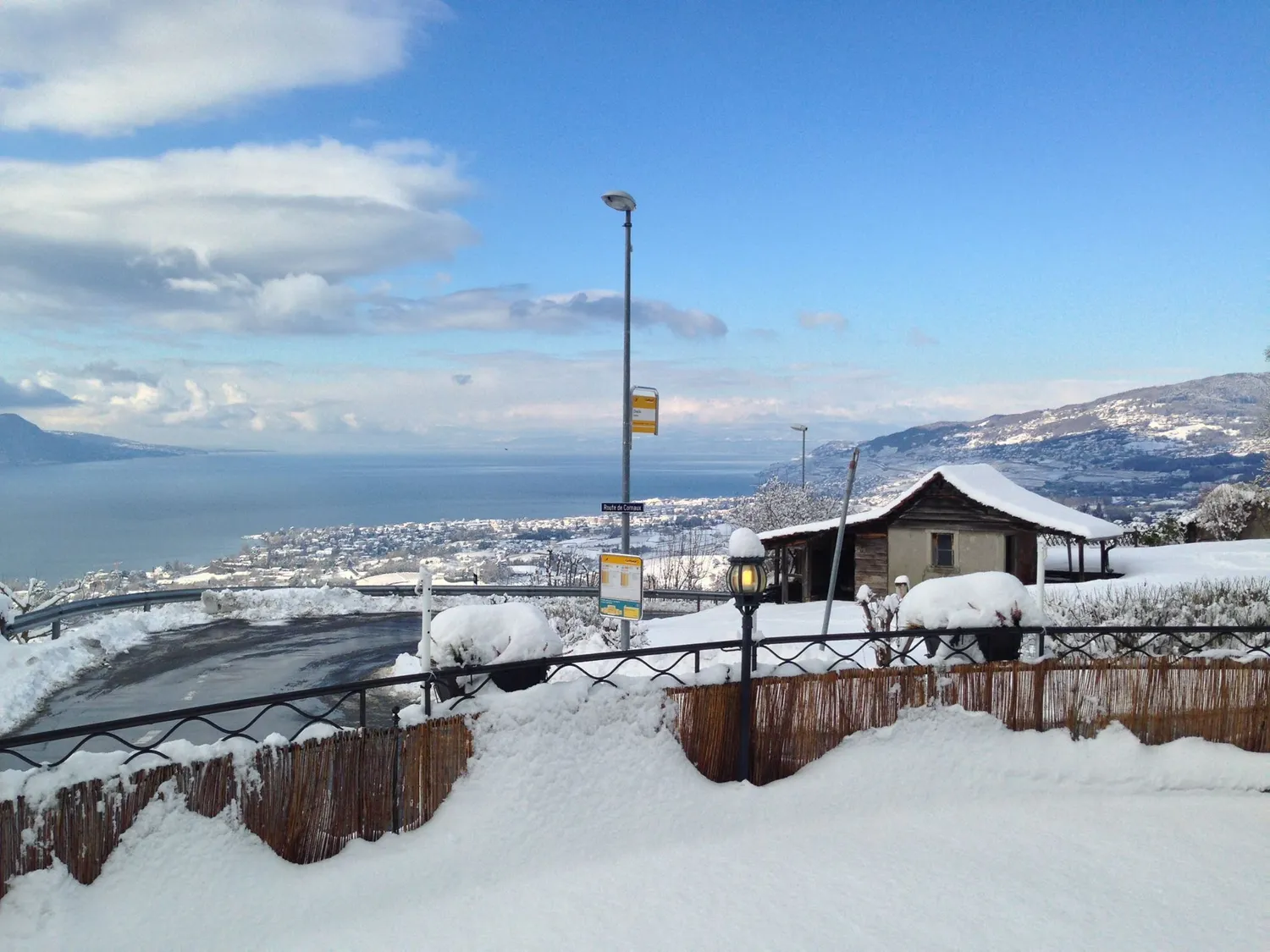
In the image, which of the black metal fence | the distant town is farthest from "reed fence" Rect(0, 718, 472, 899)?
the distant town

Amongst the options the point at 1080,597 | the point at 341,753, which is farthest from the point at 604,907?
the point at 1080,597

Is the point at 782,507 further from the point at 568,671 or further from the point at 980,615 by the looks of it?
the point at 980,615

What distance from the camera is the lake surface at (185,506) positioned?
44.5m

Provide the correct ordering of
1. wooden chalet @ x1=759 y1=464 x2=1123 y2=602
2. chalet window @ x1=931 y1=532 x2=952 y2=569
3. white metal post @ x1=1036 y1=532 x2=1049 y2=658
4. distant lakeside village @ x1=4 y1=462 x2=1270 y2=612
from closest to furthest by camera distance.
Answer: white metal post @ x1=1036 y1=532 x2=1049 y2=658 < wooden chalet @ x1=759 y1=464 x2=1123 y2=602 < chalet window @ x1=931 y1=532 x2=952 y2=569 < distant lakeside village @ x1=4 y1=462 x2=1270 y2=612

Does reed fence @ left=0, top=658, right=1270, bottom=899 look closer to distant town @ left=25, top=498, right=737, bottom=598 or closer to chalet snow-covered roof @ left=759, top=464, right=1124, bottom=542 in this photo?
chalet snow-covered roof @ left=759, top=464, right=1124, bottom=542

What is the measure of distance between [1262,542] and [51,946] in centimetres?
2804

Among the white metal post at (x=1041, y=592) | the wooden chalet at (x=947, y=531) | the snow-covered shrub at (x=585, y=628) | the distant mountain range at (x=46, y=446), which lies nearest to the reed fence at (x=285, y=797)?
the white metal post at (x=1041, y=592)

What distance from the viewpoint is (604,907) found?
173 inches

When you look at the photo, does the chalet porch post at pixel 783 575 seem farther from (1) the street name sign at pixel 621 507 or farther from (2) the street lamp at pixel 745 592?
(2) the street lamp at pixel 745 592

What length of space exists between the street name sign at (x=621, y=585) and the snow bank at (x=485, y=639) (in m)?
5.31

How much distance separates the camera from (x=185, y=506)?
80188 mm

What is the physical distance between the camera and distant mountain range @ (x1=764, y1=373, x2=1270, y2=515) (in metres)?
49.6

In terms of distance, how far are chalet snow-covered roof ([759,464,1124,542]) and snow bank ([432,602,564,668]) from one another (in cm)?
1471

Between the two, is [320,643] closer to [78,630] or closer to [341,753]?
[78,630]
